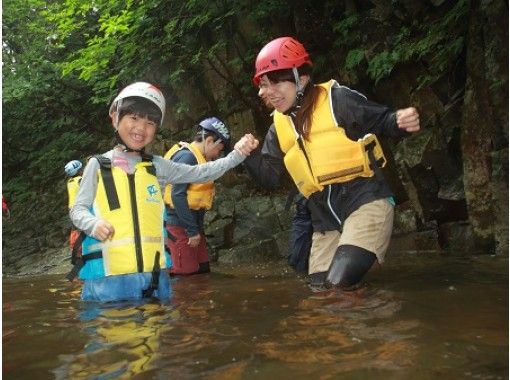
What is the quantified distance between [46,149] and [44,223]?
322 cm

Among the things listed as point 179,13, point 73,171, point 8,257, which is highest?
point 179,13

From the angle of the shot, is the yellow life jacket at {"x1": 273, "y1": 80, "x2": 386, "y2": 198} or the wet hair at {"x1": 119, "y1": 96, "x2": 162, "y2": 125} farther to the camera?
the yellow life jacket at {"x1": 273, "y1": 80, "x2": 386, "y2": 198}

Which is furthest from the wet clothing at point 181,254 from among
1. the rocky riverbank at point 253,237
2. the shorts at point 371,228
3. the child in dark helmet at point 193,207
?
the shorts at point 371,228

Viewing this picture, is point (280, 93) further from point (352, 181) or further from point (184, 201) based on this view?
point (184, 201)

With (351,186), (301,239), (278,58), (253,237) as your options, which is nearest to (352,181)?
(351,186)

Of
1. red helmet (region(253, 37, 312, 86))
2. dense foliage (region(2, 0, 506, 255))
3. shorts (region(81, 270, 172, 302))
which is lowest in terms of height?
shorts (region(81, 270, 172, 302))

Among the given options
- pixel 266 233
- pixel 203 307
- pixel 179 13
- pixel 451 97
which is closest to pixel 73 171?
pixel 266 233

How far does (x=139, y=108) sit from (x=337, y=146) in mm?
1868

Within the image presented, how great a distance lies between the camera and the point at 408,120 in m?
4.27

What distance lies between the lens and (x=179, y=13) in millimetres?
12094

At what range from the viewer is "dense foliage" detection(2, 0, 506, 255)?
8836 mm

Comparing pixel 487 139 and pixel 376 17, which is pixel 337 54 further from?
pixel 487 139

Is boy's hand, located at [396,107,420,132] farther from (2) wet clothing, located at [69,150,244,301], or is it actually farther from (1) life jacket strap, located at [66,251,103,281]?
(1) life jacket strap, located at [66,251,103,281]

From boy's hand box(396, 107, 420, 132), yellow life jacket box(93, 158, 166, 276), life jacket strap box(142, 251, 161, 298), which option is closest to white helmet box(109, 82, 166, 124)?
yellow life jacket box(93, 158, 166, 276)
